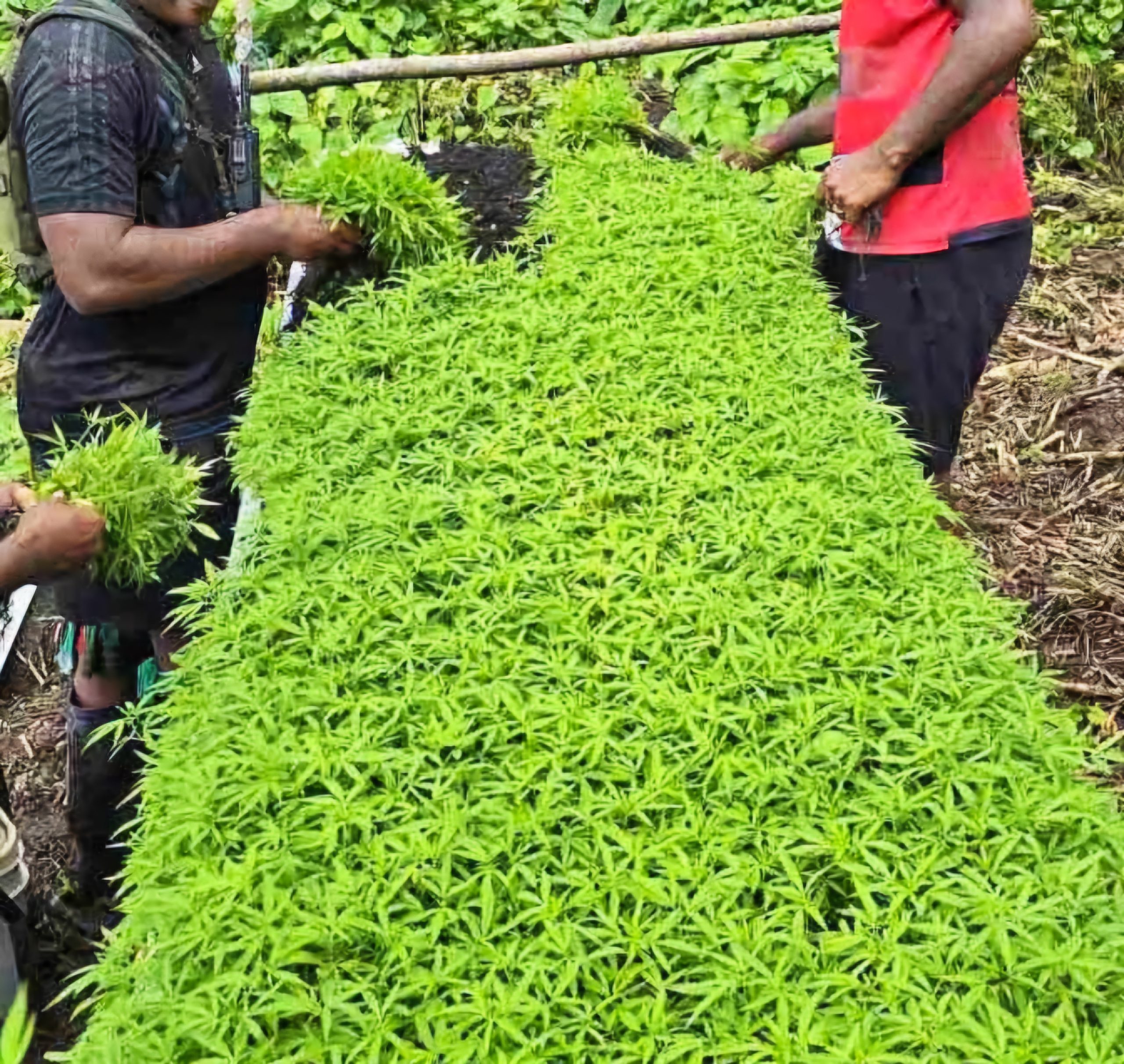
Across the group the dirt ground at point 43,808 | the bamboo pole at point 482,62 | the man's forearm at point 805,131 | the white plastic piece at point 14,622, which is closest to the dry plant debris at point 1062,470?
the man's forearm at point 805,131

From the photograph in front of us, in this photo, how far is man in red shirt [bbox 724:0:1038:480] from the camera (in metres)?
2.62

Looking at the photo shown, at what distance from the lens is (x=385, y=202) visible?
302 centimetres

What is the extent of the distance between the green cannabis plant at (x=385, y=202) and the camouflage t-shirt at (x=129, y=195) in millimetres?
255

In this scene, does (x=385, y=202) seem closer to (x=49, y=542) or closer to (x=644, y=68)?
(x=49, y=542)

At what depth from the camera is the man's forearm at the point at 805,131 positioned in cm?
359

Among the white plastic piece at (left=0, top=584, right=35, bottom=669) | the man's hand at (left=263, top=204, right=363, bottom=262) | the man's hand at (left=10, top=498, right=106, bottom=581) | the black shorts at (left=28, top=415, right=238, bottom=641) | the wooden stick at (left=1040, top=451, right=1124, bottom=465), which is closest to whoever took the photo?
the man's hand at (left=10, top=498, right=106, bottom=581)

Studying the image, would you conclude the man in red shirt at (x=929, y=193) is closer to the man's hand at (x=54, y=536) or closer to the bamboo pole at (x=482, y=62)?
the man's hand at (x=54, y=536)

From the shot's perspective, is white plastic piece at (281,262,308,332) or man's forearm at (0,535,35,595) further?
white plastic piece at (281,262,308,332)

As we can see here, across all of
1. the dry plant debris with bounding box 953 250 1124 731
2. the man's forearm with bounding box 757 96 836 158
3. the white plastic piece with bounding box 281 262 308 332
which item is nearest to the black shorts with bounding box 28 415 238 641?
the white plastic piece with bounding box 281 262 308 332

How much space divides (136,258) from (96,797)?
4.96 ft

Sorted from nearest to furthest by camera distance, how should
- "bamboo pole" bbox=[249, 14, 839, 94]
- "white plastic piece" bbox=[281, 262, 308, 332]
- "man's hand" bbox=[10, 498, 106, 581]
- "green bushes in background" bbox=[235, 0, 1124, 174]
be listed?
"man's hand" bbox=[10, 498, 106, 581]
"white plastic piece" bbox=[281, 262, 308, 332]
"bamboo pole" bbox=[249, 14, 839, 94]
"green bushes in background" bbox=[235, 0, 1124, 174]

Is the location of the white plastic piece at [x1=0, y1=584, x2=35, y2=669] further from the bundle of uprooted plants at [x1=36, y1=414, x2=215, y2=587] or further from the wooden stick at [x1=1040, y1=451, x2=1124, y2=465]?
the wooden stick at [x1=1040, y1=451, x2=1124, y2=465]

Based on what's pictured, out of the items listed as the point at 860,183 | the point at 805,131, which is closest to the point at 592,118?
the point at 805,131

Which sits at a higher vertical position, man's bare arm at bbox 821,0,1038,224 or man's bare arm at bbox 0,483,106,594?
man's bare arm at bbox 821,0,1038,224
